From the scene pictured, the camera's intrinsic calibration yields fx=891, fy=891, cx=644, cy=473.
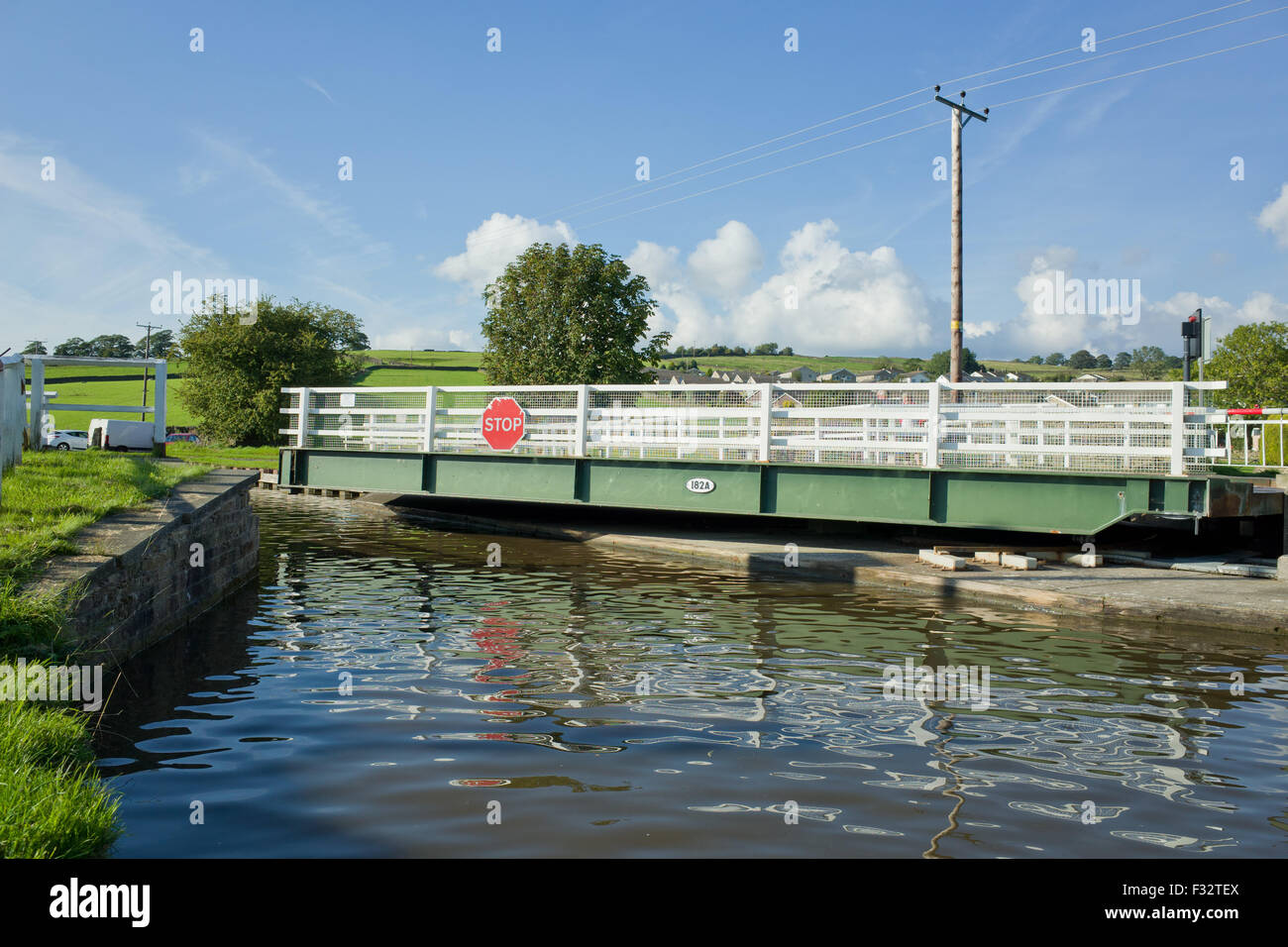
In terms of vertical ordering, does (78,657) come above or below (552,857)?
above

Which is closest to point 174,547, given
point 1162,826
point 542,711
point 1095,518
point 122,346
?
point 542,711

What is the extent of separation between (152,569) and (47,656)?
108 inches

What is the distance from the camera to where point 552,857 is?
462 cm

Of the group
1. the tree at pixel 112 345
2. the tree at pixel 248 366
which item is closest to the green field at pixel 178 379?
the tree at pixel 248 366

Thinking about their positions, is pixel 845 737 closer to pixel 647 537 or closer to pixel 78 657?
pixel 78 657

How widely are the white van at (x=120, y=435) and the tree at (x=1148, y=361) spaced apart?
120 m

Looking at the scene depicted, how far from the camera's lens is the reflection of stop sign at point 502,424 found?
18531 millimetres

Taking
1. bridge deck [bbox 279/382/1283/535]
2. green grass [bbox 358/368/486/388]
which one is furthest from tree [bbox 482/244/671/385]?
green grass [bbox 358/368/486/388]

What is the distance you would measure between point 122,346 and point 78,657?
15014cm

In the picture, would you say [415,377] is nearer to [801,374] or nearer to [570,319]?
[801,374]

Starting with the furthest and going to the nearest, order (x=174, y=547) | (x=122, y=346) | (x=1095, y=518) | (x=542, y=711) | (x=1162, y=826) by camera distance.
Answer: (x=122, y=346)
(x=1095, y=518)
(x=174, y=547)
(x=542, y=711)
(x=1162, y=826)

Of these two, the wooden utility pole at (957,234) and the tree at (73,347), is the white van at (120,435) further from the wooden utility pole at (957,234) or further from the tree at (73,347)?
the tree at (73,347)

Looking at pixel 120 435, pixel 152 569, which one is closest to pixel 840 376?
pixel 120 435
